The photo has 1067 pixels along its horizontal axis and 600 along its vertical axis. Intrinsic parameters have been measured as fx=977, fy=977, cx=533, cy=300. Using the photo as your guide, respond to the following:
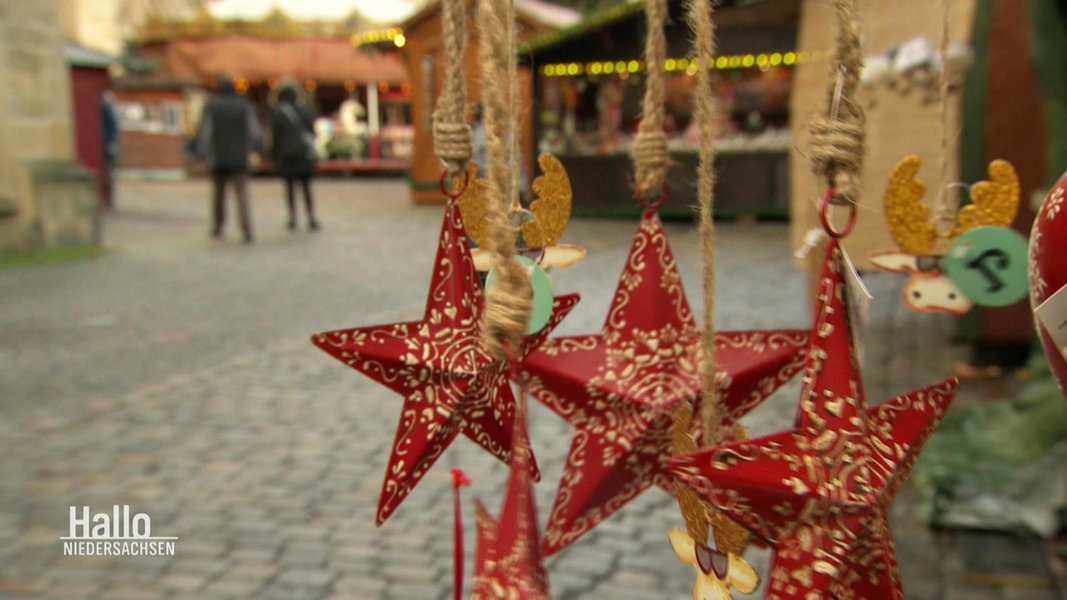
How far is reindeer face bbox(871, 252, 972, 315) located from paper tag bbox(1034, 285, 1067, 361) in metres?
0.24

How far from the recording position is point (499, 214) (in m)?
0.95

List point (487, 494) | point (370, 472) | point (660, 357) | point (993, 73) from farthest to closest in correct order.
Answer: point (993, 73)
point (370, 472)
point (487, 494)
point (660, 357)

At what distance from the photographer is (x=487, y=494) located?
3711mm

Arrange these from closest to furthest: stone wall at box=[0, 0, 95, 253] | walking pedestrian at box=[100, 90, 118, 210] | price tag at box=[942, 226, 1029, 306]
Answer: price tag at box=[942, 226, 1029, 306]
stone wall at box=[0, 0, 95, 253]
walking pedestrian at box=[100, 90, 118, 210]

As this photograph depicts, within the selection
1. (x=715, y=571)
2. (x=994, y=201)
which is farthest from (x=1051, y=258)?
(x=715, y=571)

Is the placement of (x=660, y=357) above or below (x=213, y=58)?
below

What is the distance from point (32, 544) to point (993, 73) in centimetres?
427

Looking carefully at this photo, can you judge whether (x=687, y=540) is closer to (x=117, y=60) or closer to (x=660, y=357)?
(x=660, y=357)

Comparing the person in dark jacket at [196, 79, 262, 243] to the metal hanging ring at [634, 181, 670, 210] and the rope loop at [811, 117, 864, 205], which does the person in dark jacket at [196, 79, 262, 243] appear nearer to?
the metal hanging ring at [634, 181, 670, 210]

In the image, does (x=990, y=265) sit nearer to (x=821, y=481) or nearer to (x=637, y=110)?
(x=821, y=481)

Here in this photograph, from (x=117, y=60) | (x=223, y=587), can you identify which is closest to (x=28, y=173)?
(x=117, y=60)

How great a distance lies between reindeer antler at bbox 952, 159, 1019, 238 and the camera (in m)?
1.32

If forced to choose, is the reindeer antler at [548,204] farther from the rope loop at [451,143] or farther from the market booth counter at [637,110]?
the market booth counter at [637,110]
